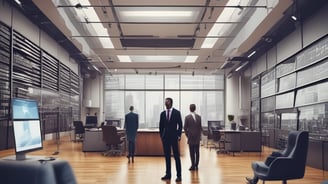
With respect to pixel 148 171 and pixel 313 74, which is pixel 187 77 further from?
pixel 148 171

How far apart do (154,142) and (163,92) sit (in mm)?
10700

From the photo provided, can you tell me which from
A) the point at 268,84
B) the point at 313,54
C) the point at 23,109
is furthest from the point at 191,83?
the point at 23,109

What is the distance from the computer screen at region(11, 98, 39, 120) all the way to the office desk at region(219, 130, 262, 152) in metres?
10.4

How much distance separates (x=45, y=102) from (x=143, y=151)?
364cm

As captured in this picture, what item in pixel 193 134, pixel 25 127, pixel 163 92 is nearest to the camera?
pixel 25 127

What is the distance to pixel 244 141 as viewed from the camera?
1273cm

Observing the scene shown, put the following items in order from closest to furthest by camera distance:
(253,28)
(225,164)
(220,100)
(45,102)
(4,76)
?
1. (4,76)
2. (225,164)
3. (253,28)
4. (45,102)
5. (220,100)

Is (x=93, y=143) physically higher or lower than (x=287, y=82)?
lower

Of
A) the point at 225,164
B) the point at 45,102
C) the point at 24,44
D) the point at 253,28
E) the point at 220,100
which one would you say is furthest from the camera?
the point at 220,100

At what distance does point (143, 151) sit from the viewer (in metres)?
11.4

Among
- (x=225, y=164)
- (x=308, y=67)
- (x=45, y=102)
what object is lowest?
(x=225, y=164)

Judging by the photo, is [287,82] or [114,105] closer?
[287,82]

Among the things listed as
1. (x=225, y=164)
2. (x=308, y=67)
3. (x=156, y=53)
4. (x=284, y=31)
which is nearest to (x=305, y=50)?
(x=308, y=67)

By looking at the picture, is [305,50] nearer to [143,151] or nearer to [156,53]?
[143,151]
